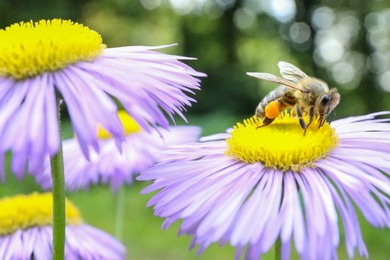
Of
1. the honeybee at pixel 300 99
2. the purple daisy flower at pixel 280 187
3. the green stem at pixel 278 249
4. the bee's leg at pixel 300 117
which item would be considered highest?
the honeybee at pixel 300 99

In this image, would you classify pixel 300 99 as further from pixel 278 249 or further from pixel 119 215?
pixel 119 215

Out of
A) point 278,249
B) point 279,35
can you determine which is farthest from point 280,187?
point 279,35

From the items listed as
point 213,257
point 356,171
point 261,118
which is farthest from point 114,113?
point 213,257

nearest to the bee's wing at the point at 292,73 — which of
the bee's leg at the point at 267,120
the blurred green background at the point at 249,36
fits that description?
the bee's leg at the point at 267,120

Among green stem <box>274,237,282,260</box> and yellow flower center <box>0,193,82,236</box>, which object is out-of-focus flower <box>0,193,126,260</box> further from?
green stem <box>274,237,282,260</box>

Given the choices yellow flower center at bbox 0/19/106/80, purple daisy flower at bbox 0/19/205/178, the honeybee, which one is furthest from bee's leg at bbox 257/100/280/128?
yellow flower center at bbox 0/19/106/80

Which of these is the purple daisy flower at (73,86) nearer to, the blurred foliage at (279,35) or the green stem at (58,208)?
the green stem at (58,208)

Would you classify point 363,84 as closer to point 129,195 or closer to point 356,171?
point 129,195
